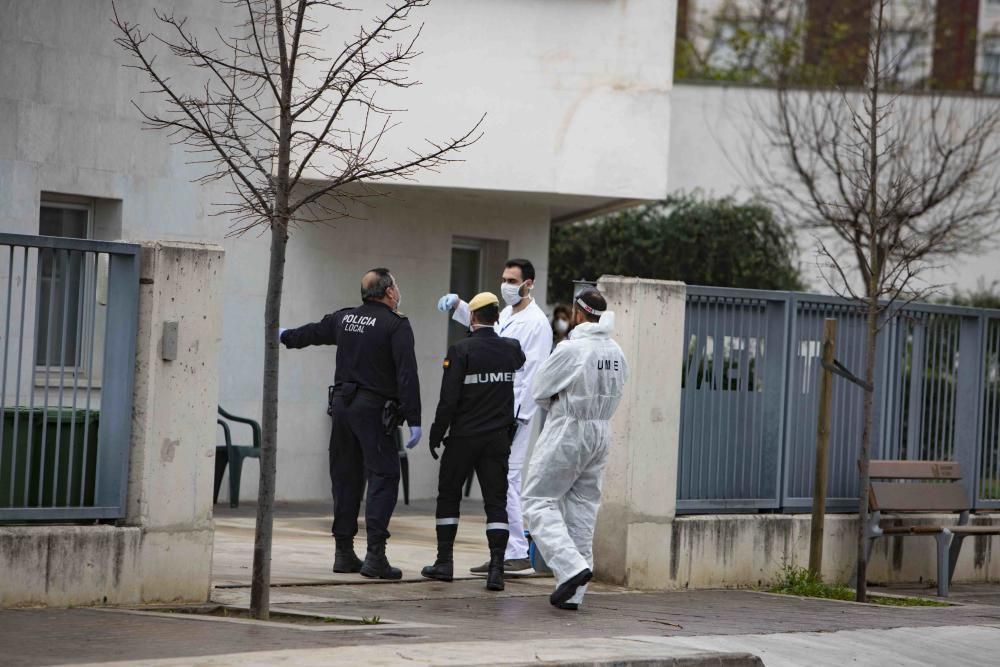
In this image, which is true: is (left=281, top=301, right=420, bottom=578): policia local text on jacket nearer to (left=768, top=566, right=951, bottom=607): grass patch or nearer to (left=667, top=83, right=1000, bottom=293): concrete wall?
(left=768, top=566, right=951, bottom=607): grass patch

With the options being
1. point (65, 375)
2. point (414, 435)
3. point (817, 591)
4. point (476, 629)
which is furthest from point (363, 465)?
point (817, 591)

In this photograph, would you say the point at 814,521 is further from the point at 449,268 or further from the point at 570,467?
the point at 449,268

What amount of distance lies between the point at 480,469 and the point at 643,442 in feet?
4.29

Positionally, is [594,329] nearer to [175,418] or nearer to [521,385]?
[521,385]

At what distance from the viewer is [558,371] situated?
31.6 feet

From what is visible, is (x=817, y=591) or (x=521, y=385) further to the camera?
(x=817, y=591)

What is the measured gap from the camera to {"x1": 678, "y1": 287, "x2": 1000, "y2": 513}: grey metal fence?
11.7 m

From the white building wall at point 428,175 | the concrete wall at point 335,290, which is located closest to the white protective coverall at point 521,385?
the white building wall at point 428,175

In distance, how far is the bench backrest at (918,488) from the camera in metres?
12.7

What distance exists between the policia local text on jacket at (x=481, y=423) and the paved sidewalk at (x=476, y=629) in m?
0.46

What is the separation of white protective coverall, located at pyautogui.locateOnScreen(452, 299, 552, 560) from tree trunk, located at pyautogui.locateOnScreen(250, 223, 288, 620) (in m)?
2.40

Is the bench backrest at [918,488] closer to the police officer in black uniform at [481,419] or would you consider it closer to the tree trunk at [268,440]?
the police officer in black uniform at [481,419]

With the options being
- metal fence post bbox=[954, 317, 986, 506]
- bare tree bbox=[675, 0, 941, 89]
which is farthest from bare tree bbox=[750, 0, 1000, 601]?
metal fence post bbox=[954, 317, 986, 506]

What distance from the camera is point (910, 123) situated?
83.6ft
